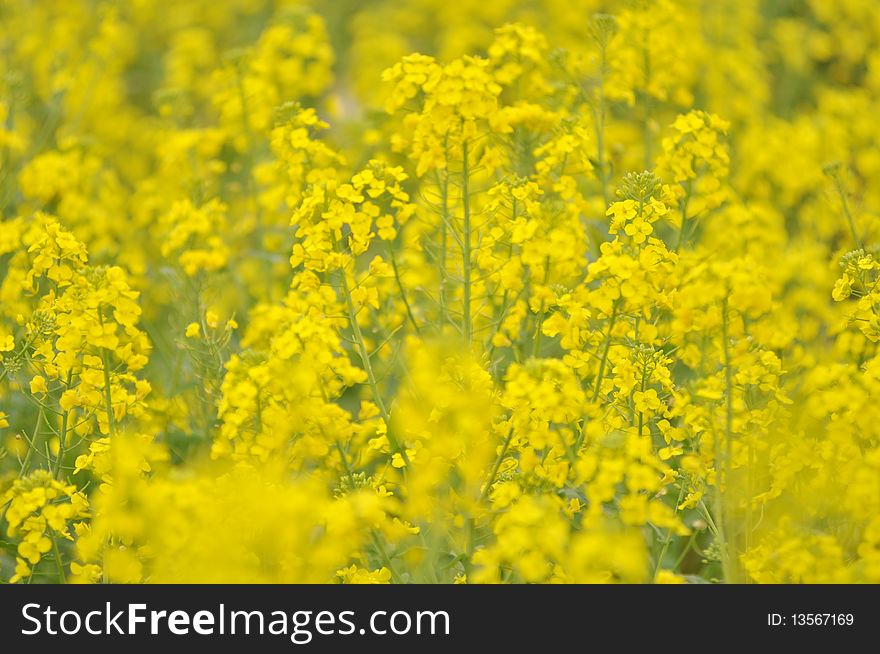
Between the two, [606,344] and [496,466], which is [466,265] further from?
[496,466]

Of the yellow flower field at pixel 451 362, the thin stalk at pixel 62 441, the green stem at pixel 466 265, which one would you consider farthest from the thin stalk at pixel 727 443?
the thin stalk at pixel 62 441

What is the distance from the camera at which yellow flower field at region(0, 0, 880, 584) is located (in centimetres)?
291

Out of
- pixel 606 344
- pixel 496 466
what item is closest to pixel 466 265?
pixel 606 344

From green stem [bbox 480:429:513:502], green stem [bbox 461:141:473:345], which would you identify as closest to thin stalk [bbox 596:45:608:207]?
green stem [bbox 461:141:473:345]

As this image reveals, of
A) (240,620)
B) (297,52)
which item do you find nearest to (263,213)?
(297,52)

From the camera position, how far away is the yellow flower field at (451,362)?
2.91 meters

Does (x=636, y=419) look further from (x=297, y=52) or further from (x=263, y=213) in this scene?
(x=297, y=52)

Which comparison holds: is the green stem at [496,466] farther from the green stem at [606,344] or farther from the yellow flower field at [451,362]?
the green stem at [606,344]

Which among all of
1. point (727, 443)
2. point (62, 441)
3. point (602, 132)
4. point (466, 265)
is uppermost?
point (602, 132)

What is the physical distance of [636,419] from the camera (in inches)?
145

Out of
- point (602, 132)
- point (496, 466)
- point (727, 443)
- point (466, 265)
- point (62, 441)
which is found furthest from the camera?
point (602, 132)

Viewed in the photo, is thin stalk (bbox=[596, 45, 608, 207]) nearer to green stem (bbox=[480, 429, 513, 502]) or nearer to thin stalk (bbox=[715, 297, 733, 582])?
thin stalk (bbox=[715, 297, 733, 582])

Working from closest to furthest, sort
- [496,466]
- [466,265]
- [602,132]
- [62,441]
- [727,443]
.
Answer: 1. [727,443]
2. [496,466]
3. [62,441]
4. [466,265]
5. [602,132]

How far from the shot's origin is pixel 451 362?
11.0 feet
